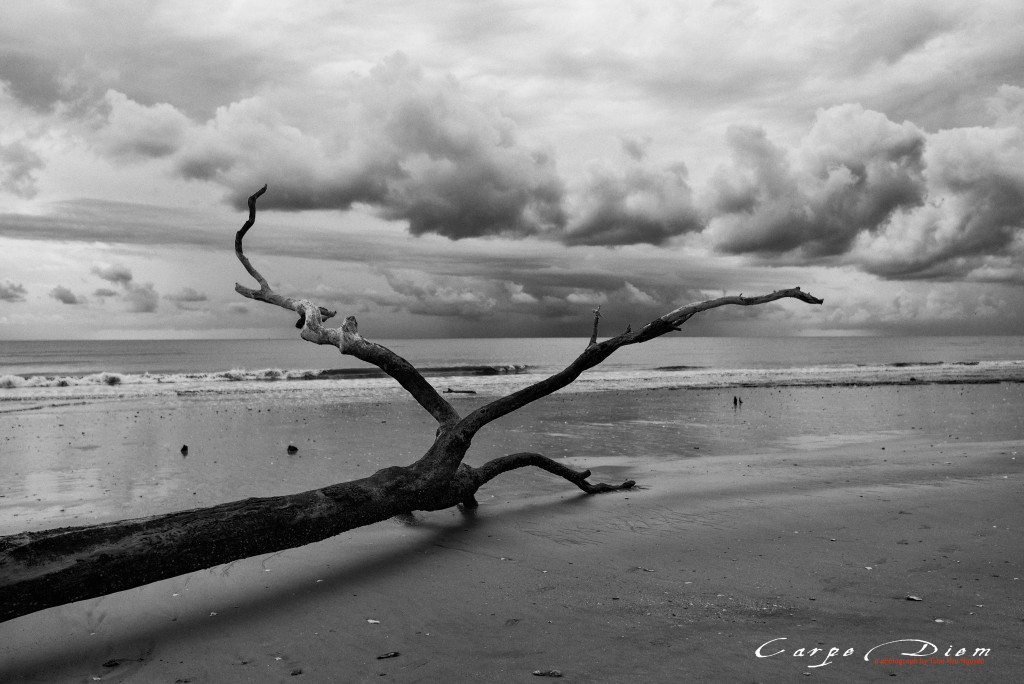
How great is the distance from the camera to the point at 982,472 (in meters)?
10.2

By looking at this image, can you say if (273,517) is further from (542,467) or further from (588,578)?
(542,467)

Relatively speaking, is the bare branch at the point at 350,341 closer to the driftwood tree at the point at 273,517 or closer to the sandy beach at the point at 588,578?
the driftwood tree at the point at 273,517

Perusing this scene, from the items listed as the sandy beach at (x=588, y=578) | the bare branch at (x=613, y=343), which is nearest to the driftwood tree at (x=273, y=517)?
the bare branch at (x=613, y=343)

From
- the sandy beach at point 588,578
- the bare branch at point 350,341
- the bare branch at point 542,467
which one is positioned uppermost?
the bare branch at point 350,341

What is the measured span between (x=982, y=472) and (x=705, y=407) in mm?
11012

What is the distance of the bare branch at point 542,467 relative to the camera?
816 centimetres

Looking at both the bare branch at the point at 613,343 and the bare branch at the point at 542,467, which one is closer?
the bare branch at the point at 613,343

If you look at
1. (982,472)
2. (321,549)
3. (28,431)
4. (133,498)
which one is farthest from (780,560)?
(28,431)

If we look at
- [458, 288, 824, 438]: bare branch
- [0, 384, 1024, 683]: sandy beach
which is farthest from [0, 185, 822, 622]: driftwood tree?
[0, 384, 1024, 683]: sandy beach

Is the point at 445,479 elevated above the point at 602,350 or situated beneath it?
situated beneath

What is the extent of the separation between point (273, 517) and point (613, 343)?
13.0ft

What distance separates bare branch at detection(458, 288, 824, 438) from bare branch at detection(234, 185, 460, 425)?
53 centimetres

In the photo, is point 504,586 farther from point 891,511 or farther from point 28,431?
point 28,431

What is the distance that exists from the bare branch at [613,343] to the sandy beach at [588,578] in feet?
4.12
